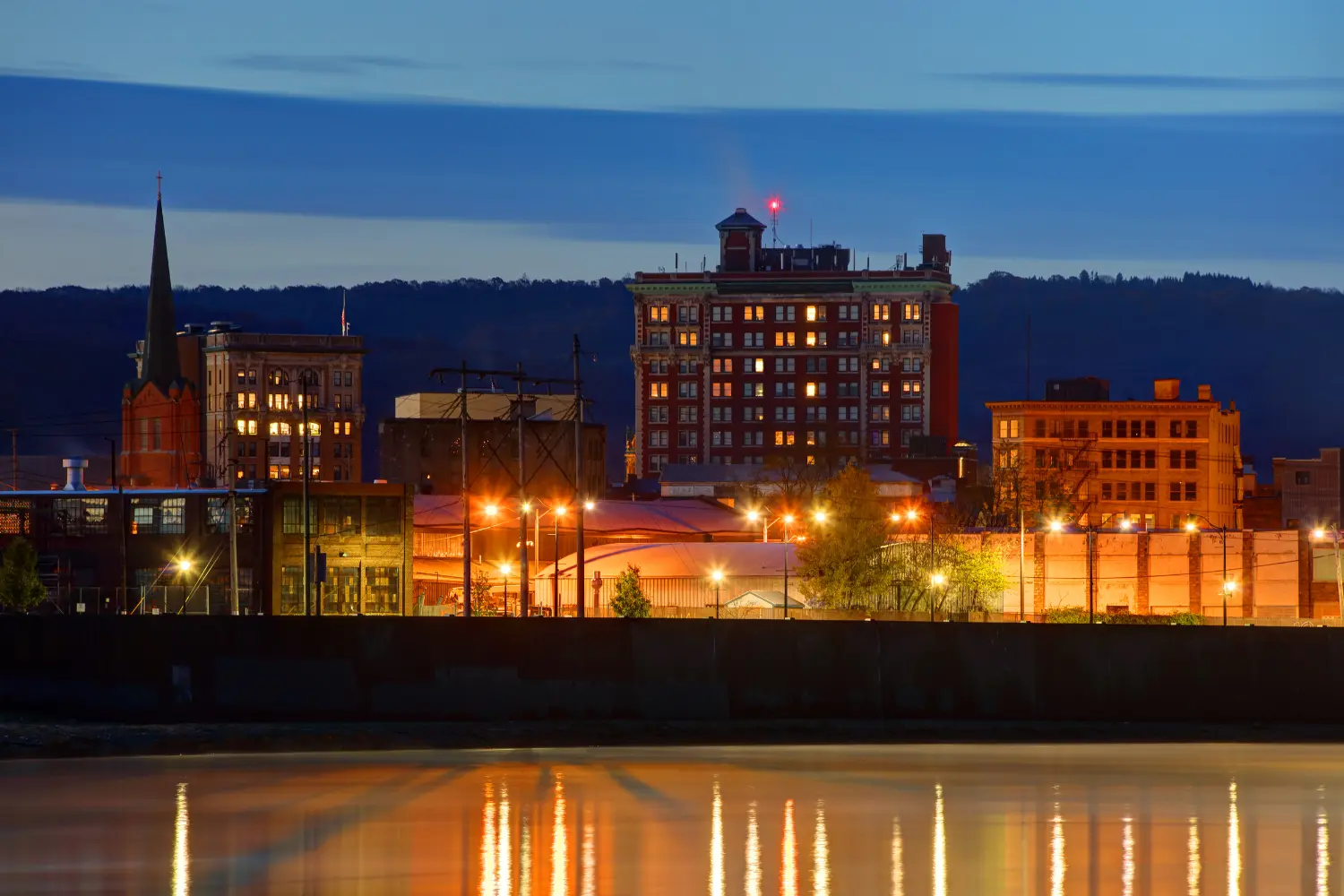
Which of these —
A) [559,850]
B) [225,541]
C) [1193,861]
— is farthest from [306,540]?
[1193,861]

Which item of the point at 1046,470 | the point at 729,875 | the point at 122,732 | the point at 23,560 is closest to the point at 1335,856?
the point at 729,875

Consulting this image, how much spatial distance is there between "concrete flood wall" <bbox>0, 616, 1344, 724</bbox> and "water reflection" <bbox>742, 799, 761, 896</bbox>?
60.5 ft

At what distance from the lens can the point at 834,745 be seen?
2419 inches

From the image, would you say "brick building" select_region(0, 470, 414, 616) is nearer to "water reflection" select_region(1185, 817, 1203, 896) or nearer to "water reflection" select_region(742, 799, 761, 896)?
"water reflection" select_region(742, 799, 761, 896)

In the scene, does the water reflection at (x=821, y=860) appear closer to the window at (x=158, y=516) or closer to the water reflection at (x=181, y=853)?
the water reflection at (x=181, y=853)

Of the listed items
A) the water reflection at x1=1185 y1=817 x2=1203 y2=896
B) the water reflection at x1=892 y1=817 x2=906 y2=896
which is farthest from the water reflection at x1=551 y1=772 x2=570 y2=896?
the water reflection at x1=1185 y1=817 x2=1203 y2=896

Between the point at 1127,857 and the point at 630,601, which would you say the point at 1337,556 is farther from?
the point at 1127,857

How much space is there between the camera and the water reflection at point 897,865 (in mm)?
36125

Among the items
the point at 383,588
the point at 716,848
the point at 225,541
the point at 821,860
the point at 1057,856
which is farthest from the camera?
the point at 383,588

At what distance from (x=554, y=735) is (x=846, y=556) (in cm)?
4075

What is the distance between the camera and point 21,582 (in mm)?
93688

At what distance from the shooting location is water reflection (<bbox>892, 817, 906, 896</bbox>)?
36125 mm

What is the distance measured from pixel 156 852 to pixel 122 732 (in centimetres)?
2215

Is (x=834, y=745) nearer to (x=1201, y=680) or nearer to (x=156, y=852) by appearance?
(x=1201, y=680)
